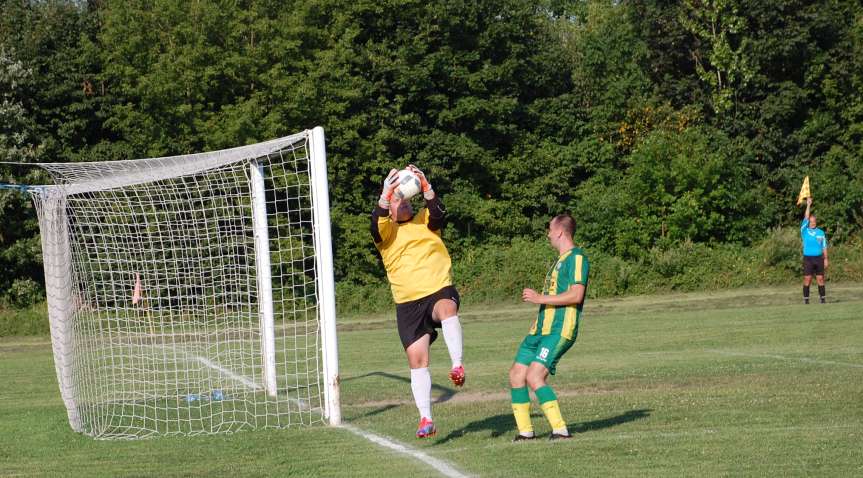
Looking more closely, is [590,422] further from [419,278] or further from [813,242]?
[813,242]

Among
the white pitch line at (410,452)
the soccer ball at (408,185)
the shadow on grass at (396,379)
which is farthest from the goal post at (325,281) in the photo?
the soccer ball at (408,185)

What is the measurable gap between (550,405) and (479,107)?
1352 inches

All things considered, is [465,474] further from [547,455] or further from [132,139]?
[132,139]

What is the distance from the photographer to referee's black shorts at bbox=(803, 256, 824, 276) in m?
25.3

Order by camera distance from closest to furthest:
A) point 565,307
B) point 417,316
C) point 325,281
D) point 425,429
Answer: point 565,307
point 425,429
point 417,316
point 325,281

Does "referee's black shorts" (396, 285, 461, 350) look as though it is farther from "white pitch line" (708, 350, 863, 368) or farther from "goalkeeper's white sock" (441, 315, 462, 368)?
"white pitch line" (708, 350, 863, 368)

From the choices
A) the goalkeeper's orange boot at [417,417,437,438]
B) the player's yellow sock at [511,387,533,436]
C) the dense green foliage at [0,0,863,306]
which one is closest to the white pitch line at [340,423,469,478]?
the goalkeeper's orange boot at [417,417,437,438]

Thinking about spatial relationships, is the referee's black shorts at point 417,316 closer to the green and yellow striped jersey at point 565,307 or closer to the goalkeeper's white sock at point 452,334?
the goalkeeper's white sock at point 452,334

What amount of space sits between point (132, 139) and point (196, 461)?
109 feet

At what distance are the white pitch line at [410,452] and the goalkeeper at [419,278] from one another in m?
0.35

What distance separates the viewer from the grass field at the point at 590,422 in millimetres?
7898

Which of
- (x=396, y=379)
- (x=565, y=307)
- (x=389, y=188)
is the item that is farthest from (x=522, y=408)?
(x=396, y=379)

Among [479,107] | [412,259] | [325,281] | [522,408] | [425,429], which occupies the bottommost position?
[425,429]

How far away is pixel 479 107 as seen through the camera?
42.4 metres
